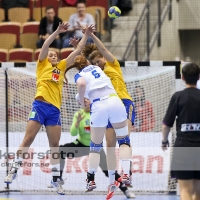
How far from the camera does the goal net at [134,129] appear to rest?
11.0m

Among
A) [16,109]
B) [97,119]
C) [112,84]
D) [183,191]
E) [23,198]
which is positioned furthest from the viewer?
[16,109]

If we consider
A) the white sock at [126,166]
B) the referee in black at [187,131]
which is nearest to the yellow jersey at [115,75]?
the white sock at [126,166]

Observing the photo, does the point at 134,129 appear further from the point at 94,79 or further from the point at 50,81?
the point at 94,79

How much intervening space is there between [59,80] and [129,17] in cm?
686

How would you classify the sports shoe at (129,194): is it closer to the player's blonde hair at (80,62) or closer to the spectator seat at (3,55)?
the player's blonde hair at (80,62)

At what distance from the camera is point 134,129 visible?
1109 cm

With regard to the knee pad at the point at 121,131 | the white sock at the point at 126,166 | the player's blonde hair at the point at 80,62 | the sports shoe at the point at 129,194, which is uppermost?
the player's blonde hair at the point at 80,62

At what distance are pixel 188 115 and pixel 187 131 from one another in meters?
0.17

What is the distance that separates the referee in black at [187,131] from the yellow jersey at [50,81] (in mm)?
2484

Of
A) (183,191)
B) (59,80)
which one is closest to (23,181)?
(59,80)

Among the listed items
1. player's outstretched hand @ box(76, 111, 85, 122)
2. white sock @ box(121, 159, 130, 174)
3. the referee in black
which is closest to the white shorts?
white sock @ box(121, 159, 130, 174)

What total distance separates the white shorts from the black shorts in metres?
1.51

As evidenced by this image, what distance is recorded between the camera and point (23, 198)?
1018cm

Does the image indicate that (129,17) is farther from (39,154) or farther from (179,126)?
(179,126)
